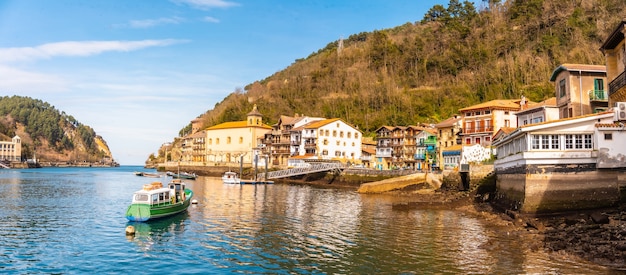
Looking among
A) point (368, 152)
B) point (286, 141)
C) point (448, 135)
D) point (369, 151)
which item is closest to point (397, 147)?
point (448, 135)

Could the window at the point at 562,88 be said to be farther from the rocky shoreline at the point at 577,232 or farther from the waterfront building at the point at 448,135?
the waterfront building at the point at 448,135

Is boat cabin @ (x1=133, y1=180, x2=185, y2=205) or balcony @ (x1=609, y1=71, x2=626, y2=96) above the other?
balcony @ (x1=609, y1=71, x2=626, y2=96)

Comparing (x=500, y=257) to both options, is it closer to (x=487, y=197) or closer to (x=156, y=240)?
(x=156, y=240)

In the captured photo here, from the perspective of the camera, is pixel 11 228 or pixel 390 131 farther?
pixel 390 131

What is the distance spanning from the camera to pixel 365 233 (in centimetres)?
2905

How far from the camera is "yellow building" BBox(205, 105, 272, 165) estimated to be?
11975 cm

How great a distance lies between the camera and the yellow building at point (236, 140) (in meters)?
120

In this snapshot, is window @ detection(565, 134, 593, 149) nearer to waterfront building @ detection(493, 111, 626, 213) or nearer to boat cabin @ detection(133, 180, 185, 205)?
waterfront building @ detection(493, 111, 626, 213)

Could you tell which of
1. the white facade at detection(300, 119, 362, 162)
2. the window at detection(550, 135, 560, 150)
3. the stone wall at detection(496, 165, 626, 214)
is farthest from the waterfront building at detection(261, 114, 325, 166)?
the stone wall at detection(496, 165, 626, 214)

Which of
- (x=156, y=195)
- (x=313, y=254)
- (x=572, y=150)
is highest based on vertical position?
(x=572, y=150)

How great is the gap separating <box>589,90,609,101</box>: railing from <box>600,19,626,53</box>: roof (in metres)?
5.39

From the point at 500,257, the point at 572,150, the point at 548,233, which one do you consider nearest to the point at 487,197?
the point at 572,150

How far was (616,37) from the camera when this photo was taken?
32344 millimetres

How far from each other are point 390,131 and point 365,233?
62.3m
